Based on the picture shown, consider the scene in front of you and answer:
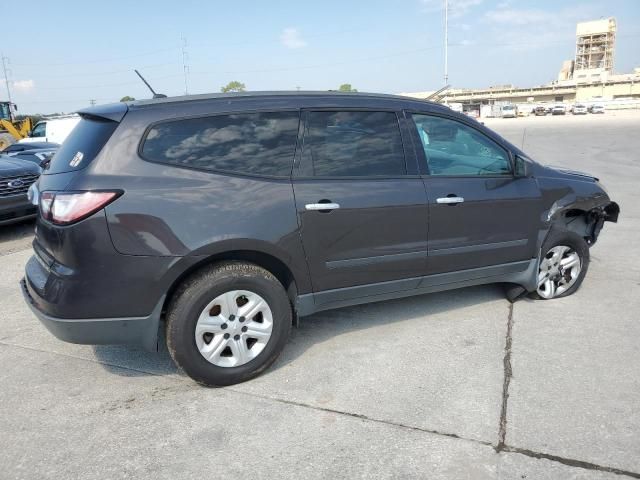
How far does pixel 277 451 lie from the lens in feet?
8.50

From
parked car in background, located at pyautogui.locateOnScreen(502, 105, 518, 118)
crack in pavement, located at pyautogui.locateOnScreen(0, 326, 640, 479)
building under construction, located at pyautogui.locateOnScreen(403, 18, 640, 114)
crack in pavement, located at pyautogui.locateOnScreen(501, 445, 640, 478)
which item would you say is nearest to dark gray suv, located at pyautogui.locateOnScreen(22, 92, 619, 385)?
crack in pavement, located at pyautogui.locateOnScreen(0, 326, 640, 479)

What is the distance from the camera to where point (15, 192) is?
7324 millimetres

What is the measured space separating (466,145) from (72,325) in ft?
9.96

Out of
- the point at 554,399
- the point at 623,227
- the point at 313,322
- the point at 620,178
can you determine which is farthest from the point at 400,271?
the point at 620,178

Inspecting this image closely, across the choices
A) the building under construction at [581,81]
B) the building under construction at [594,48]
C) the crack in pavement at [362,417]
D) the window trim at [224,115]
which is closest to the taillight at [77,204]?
the window trim at [224,115]

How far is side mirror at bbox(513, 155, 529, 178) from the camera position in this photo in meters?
4.06

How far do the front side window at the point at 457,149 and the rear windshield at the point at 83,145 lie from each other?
6.96 feet

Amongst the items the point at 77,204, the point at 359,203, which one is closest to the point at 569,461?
the point at 359,203

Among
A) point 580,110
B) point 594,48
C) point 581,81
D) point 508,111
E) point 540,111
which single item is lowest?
point 540,111

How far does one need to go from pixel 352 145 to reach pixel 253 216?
911 millimetres

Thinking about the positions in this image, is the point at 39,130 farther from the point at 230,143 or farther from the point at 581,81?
the point at 581,81

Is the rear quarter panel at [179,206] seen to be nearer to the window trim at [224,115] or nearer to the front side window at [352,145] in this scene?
the window trim at [224,115]

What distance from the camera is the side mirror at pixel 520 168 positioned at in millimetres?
4062

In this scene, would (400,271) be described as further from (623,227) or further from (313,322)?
(623,227)
